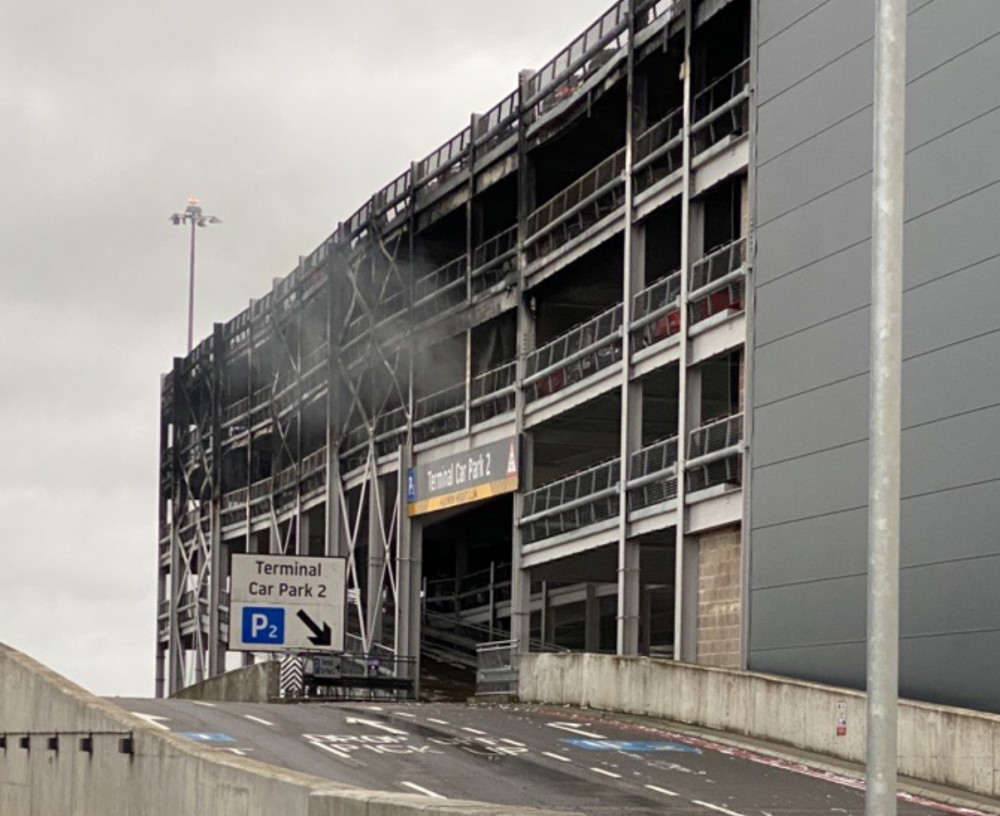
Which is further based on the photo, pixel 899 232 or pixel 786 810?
pixel 786 810

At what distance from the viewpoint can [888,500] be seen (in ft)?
46.3

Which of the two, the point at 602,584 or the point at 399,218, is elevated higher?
the point at 399,218

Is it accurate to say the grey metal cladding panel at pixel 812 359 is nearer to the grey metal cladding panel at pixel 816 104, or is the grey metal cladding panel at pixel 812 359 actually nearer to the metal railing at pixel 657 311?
the grey metal cladding panel at pixel 816 104

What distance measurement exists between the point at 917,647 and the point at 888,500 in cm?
2138

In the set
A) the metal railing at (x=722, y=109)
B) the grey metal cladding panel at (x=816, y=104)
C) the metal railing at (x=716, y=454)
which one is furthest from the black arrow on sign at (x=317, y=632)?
the grey metal cladding panel at (x=816, y=104)

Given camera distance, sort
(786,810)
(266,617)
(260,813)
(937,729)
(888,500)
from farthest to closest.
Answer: (266,617) → (937,729) → (786,810) → (260,813) → (888,500)

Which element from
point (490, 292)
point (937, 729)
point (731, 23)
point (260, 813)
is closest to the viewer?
point (260, 813)

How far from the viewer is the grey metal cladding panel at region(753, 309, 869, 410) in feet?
124

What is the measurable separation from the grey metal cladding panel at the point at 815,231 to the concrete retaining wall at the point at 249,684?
58.2 feet

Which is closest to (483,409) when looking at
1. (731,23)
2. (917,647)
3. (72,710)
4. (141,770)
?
(731,23)

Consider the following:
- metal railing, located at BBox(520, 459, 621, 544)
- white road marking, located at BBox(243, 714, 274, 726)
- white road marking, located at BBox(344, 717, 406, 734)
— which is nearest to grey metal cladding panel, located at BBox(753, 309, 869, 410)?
metal railing, located at BBox(520, 459, 621, 544)

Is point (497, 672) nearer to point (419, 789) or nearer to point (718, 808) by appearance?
point (419, 789)

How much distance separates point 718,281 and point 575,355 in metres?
8.61

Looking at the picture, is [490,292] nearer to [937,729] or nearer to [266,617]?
[266,617]
